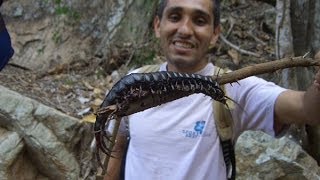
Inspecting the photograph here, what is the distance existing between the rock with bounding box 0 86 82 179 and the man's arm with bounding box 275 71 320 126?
3062mm

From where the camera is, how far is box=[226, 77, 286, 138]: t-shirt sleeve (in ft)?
6.85

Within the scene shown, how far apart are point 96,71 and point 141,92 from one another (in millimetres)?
4202

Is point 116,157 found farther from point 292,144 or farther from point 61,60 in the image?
point 61,60

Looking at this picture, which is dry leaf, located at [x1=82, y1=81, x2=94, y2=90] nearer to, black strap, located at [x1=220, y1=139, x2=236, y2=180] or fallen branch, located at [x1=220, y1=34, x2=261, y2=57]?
fallen branch, located at [x1=220, y1=34, x2=261, y2=57]

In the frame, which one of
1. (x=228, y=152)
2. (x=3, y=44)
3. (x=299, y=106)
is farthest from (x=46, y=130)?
(x=299, y=106)

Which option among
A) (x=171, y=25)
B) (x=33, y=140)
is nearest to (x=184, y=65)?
(x=171, y=25)

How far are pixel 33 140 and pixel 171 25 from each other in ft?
9.80

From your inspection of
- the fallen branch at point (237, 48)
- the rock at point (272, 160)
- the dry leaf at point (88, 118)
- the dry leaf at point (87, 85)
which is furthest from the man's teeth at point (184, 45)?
the dry leaf at point (87, 85)

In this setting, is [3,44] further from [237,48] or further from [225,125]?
[237,48]

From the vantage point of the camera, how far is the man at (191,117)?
83.1 inches

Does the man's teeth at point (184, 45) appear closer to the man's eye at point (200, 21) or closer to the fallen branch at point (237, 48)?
the man's eye at point (200, 21)

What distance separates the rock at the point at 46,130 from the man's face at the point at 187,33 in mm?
2795

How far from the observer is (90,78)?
575 centimetres

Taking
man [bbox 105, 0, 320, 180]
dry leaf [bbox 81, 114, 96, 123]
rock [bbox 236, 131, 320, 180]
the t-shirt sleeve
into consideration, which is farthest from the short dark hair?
dry leaf [bbox 81, 114, 96, 123]
